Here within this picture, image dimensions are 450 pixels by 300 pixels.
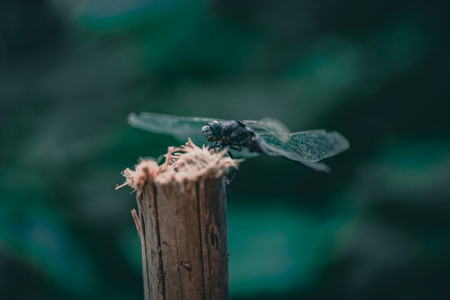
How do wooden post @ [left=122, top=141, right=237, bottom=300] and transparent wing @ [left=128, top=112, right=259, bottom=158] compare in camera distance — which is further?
transparent wing @ [left=128, top=112, right=259, bottom=158]

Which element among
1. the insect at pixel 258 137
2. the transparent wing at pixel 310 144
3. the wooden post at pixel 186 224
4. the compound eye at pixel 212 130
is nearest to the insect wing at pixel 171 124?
the insect at pixel 258 137

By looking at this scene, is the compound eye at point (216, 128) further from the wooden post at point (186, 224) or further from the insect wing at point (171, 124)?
the wooden post at point (186, 224)

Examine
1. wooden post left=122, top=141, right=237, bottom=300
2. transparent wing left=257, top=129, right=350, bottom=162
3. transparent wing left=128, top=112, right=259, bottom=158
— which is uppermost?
transparent wing left=128, top=112, right=259, bottom=158

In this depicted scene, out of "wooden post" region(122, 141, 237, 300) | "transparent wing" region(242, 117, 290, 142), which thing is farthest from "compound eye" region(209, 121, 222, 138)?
"wooden post" region(122, 141, 237, 300)

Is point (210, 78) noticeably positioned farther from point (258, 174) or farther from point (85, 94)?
point (85, 94)

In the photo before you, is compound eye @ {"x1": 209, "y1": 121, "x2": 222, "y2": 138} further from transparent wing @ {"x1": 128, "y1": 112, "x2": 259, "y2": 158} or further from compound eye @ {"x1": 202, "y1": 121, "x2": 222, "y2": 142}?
transparent wing @ {"x1": 128, "y1": 112, "x2": 259, "y2": 158}

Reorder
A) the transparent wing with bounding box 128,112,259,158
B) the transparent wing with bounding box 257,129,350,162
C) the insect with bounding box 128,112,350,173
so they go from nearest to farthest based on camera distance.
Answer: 1. the insect with bounding box 128,112,350,173
2. the transparent wing with bounding box 257,129,350,162
3. the transparent wing with bounding box 128,112,259,158

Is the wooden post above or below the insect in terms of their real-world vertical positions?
below
